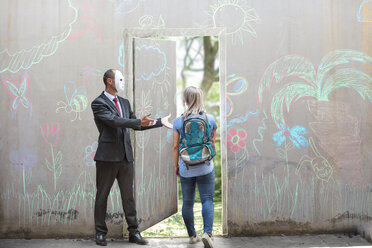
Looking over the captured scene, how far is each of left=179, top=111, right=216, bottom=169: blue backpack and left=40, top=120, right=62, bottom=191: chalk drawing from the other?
1.72 meters

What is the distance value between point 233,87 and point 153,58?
1.17m

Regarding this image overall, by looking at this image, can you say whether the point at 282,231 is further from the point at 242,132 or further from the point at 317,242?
the point at 242,132

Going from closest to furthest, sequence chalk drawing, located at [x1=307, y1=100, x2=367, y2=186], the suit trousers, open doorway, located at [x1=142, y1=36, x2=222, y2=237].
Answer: the suit trousers < chalk drawing, located at [x1=307, y1=100, x2=367, y2=186] < open doorway, located at [x1=142, y1=36, x2=222, y2=237]

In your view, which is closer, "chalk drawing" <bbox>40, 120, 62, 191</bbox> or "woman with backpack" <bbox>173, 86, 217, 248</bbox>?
"woman with backpack" <bbox>173, 86, 217, 248</bbox>

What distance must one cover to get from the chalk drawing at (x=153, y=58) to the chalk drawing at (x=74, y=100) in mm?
710

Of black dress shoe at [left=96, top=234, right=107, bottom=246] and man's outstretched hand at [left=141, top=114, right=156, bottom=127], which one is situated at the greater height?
man's outstretched hand at [left=141, top=114, right=156, bottom=127]

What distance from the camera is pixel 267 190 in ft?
17.2

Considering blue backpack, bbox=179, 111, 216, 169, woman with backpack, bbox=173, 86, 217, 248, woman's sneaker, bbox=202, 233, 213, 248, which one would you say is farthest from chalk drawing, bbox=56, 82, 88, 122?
woman's sneaker, bbox=202, 233, 213, 248

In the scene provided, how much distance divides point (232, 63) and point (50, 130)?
240 cm

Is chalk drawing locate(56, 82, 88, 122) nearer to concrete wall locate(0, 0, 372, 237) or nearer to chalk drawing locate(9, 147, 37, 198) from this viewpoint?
concrete wall locate(0, 0, 372, 237)

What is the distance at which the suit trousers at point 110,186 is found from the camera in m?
4.68

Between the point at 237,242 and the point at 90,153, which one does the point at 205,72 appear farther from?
the point at 237,242

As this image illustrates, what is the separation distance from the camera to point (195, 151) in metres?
4.37

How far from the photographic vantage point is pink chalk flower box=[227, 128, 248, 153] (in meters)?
5.23
